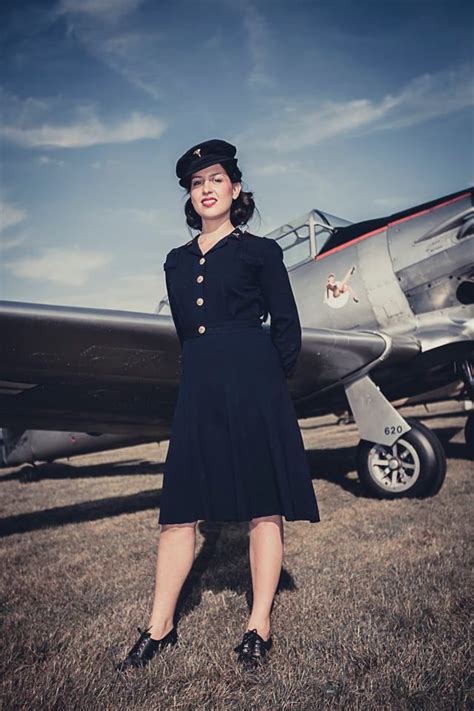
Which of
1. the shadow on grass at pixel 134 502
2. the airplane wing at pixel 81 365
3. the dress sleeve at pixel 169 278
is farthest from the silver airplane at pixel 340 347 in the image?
the dress sleeve at pixel 169 278

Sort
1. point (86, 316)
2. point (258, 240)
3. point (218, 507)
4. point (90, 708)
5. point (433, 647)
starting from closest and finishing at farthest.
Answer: point (90, 708) < point (433, 647) < point (218, 507) < point (258, 240) < point (86, 316)

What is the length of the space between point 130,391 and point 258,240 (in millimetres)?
2069

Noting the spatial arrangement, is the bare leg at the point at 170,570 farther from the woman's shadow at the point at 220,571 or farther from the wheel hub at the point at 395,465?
the wheel hub at the point at 395,465

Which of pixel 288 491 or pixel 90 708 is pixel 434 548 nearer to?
pixel 288 491

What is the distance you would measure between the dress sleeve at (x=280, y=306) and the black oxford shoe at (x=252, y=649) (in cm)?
97

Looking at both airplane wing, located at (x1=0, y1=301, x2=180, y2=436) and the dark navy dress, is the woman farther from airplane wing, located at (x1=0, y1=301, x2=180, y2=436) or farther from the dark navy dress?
airplane wing, located at (x1=0, y1=301, x2=180, y2=436)

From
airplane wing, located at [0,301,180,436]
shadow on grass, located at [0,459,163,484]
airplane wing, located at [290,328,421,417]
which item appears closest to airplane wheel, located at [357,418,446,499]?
airplane wing, located at [290,328,421,417]

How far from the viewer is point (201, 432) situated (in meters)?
1.89

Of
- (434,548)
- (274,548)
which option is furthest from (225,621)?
(434,548)

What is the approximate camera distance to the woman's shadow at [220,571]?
2386 millimetres

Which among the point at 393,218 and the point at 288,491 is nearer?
the point at 288,491

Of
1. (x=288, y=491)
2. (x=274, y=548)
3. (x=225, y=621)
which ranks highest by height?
(x=288, y=491)

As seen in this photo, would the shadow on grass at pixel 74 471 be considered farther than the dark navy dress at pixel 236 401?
Yes

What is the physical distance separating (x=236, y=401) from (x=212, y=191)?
839mm
